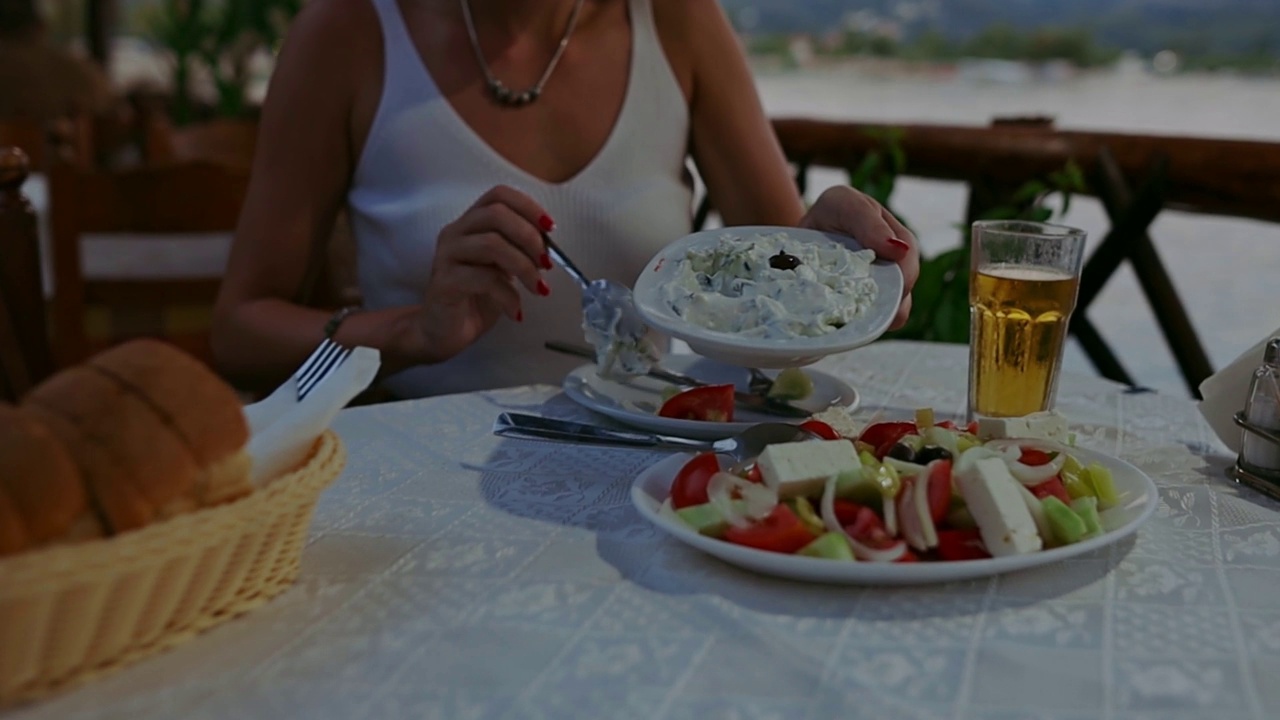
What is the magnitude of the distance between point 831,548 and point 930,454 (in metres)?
0.15

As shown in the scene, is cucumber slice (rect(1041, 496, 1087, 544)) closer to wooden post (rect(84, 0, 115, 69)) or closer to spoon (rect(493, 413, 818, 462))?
spoon (rect(493, 413, 818, 462))

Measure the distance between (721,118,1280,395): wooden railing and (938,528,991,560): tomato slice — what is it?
1787 mm

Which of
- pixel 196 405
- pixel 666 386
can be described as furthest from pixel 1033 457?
pixel 196 405

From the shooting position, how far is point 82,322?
241 centimetres

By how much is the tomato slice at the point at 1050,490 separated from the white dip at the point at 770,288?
24cm

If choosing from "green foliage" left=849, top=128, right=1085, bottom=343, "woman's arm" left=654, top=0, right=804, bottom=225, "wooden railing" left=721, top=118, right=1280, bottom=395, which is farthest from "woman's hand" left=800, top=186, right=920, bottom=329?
"wooden railing" left=721, top=118, right=1280, bottom=395

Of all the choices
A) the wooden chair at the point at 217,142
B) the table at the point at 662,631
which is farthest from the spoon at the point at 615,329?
the wooden chair at the point at 217,142

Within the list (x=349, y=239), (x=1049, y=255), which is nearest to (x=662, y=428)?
(x=1049, y=255)

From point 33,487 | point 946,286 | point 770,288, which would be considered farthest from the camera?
point 946,286

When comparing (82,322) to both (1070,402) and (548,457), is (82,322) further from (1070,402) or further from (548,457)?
(1070,402)

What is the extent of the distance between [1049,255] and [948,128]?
5.63 feet

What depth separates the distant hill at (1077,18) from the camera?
3.05 metres

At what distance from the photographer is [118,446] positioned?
0.66 meters

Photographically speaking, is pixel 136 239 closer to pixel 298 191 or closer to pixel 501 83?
pixel 298 191
